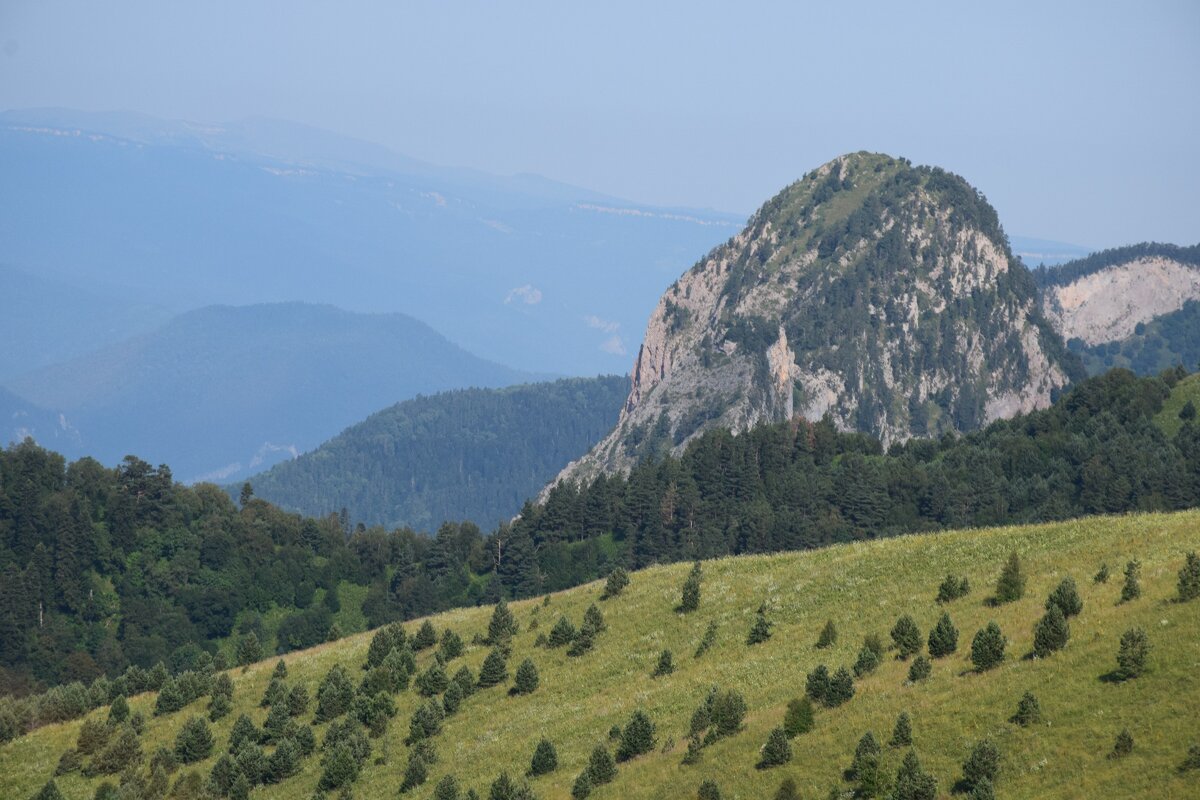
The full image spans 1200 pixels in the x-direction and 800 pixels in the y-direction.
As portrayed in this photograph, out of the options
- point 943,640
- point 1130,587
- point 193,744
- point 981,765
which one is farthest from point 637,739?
point 193,744

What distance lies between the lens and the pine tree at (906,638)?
178ft

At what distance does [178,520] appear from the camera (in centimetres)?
16912

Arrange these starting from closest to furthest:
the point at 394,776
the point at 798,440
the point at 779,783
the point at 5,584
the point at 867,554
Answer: the point at 779,783 < the point at 394,776 < the point at 867,554 < the point at 5,584 < the point at 798,440

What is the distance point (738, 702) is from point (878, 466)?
117136 mm

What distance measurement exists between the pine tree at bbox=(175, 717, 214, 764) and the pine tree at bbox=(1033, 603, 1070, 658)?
39.8 m

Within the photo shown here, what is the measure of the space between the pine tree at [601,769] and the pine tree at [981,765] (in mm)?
13932

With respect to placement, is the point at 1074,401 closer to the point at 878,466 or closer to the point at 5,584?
the point at 878,466

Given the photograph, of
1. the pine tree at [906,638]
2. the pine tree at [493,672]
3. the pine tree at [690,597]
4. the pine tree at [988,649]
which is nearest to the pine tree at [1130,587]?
the pine tree at [988,649]

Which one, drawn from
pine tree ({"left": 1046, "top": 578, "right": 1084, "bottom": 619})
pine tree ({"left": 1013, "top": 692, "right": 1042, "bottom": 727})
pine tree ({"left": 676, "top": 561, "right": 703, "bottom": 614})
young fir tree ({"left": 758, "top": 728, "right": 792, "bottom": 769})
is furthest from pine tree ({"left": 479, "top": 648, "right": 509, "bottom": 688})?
pine tree ({"left": 1013, "top": 692, "right": 1042, "bottom": 727})

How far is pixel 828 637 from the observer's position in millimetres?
59438

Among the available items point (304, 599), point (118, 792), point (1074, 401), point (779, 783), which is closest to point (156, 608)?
point (304, 599)

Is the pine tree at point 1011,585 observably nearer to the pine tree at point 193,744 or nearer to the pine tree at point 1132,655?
the pine tree at point 1132,655

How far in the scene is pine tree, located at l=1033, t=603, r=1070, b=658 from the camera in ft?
161

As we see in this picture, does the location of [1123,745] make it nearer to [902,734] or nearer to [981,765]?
[981,765]
